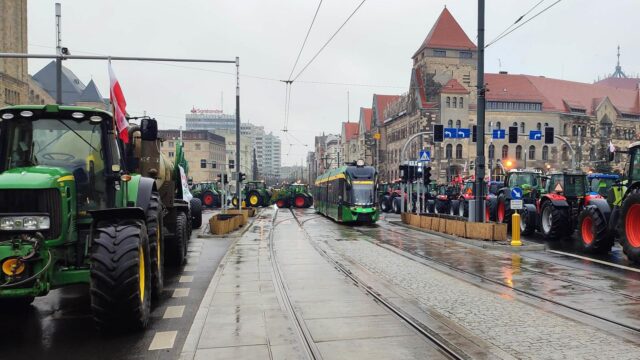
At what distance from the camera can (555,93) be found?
8288cm

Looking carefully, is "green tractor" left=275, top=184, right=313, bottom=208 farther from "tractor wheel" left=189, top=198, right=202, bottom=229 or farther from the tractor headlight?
the tractor headlight

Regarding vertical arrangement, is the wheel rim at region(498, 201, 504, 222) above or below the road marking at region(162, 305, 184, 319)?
above

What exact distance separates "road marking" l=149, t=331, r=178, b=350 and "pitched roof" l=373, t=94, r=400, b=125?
305 ft

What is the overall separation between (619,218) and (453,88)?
212ft

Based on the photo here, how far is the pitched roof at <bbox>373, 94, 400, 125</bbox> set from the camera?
9883 cm

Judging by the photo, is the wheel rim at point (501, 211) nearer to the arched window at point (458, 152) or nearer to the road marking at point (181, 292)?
the road marking at point (181, 292)

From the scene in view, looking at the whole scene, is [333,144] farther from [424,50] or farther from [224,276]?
[224,276]

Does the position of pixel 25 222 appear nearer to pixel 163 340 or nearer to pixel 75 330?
pixel 75 330

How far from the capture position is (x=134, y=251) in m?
6.01

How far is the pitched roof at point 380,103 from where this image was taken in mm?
98831

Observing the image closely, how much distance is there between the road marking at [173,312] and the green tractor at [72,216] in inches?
20.7

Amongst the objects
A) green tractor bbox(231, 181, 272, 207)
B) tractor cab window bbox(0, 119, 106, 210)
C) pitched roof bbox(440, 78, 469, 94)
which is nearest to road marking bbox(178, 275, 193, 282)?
tractor cab window bbox(0, 119, 106, 210)

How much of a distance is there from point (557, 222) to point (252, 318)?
13.7m

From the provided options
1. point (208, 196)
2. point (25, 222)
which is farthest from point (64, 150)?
point (208, 196)
